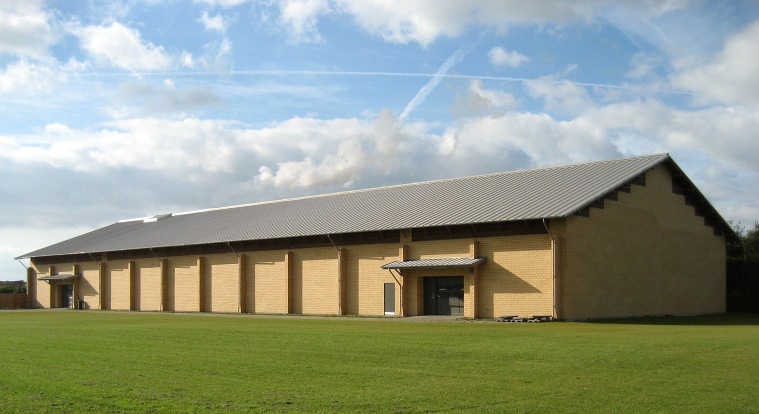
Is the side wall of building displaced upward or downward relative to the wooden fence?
upward

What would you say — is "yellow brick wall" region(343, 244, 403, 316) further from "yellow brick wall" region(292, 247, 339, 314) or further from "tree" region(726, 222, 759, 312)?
"tree" region(726, 222, 759, 312)

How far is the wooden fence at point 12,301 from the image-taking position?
6712cm

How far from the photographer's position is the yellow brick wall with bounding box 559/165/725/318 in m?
34.0

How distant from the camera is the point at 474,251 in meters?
36.0

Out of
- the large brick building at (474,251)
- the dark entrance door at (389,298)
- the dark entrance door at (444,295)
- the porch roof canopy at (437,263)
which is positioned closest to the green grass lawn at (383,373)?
the large brick building at (474,251)

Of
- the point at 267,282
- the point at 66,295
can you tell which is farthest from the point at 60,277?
the point at 267,282

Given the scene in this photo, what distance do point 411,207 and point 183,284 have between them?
18054 millimetres

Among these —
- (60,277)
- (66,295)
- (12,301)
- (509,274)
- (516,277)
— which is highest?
(509,274)

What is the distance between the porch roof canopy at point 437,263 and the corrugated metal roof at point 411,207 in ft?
5.62

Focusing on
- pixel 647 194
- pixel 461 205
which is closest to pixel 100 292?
pixel 461 205

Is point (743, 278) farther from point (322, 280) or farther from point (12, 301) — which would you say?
point (12, 301)

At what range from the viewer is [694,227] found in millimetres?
42312

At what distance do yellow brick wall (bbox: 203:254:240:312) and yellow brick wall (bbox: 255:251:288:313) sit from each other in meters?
1.01

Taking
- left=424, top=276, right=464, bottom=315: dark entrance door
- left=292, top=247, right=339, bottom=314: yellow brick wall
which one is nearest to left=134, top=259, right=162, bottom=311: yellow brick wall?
left=292, top=247, right=339, bottom=314: yellow brick wall
